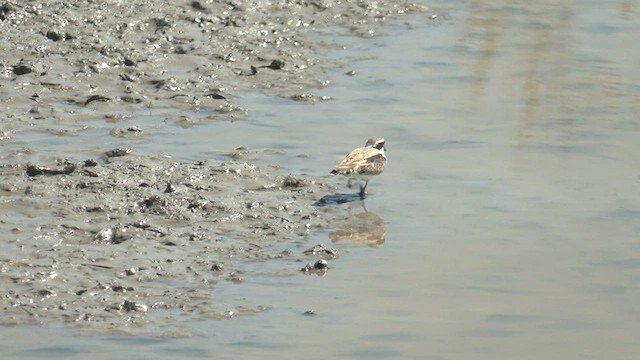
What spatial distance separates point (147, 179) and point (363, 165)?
1.65 m

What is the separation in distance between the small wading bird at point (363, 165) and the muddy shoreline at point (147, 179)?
0.24m

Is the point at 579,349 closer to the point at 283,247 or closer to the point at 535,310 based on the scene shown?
the point at 535,310

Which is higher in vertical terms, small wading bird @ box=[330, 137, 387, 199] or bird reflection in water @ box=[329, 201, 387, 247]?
small wading bird @ box=[330, 137, 387, 199]

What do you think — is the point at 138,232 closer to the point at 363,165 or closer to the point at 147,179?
the point at 147,179

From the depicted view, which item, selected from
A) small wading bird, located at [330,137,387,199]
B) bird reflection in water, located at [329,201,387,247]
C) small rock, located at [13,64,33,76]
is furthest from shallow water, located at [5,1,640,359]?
small rock, located at [13,64,33,76]

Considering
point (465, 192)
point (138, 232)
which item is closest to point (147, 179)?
point (138, 232)

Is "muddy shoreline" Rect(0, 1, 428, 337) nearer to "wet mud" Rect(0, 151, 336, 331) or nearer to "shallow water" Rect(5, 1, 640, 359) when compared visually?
"wet mud" Rect(0, 151, 336, 331)

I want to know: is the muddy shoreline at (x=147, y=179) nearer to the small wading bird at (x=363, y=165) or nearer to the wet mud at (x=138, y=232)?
the wet mud at (x=138, y=232)

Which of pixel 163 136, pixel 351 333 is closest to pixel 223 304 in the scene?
pixel 351 333

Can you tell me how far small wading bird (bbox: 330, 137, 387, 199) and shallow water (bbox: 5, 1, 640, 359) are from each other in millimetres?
214

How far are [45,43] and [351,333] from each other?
647 centimetres

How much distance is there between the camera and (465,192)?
11445mm

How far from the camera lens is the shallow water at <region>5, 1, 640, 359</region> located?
8812 millimetres

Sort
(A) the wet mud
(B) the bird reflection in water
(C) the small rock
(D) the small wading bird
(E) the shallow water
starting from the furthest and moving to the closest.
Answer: (C) the small rock
(D) the small wading bird
(B) the bird reflection in water
(A) the wet mud
(E) the shallow water
